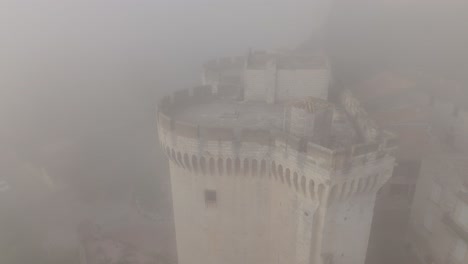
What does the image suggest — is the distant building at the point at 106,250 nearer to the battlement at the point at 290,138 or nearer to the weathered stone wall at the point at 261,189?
the weathered stone wall at the point at 261,189

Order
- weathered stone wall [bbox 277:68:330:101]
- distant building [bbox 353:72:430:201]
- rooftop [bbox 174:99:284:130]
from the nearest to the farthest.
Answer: rooftop [bbox 174:99:284:130], weathered stone wall [bbox 277:68:330:101], distant building [bbox 353:72:430:201]

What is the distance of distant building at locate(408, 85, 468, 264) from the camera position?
2204 cm

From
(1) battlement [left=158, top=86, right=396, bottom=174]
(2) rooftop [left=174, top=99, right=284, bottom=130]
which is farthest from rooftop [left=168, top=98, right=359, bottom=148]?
(1) battlement [left=158, top=86, right=396, bottom=174]

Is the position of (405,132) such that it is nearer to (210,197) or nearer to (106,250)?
(210,197)

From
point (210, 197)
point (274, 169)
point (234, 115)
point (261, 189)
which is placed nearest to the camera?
point (274, 169)

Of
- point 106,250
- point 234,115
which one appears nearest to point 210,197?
point 234,115

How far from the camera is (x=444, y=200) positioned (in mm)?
23328

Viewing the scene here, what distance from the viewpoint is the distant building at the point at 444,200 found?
22.0 meters

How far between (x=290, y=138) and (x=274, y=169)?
210 cm

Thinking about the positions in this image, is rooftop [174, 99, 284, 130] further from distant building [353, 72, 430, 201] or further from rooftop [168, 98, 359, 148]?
distant building [353, 72, 430, 201]

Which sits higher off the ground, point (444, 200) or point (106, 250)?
point (444, 200)

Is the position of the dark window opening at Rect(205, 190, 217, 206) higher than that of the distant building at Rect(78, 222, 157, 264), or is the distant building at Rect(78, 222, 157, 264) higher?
the dark window opening at Rect(205, 190, 217, 206)

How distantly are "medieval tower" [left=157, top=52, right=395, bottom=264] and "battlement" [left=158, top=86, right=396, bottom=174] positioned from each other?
1.9 inches

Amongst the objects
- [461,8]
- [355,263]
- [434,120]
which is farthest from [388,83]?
[461,8]
